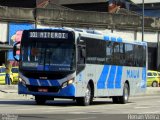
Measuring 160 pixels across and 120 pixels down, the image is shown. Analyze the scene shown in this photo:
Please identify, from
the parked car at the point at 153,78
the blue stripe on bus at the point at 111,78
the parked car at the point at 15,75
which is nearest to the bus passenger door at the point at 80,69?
the blue stripe on bus at the point at 111,78

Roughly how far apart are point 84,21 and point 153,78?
28.6 ft

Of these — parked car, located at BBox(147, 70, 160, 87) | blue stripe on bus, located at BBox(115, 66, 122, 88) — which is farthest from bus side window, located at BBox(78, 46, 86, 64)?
parked car, located at BBox(147, 70, 160, 87)

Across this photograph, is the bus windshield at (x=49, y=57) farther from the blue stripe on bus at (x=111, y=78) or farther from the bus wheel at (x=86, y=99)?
the blue stripe on bus at (x=111, y=78)

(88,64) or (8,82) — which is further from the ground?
(88,64)

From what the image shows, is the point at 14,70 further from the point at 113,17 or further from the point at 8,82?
the point at 113,17

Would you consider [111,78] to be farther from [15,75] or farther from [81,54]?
[15,75]

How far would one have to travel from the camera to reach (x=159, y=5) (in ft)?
257

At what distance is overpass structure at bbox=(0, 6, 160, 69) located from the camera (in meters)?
52.0

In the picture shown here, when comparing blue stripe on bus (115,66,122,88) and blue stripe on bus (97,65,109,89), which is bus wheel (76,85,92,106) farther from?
blue stripe on bus (115,66,122,88)

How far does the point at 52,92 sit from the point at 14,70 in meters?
24.1

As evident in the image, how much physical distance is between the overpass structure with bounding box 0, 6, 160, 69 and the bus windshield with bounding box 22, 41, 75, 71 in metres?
27.5

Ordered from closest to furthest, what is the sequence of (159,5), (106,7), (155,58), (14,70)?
(14,70) < (155,58) < (106,7) < (159,5)

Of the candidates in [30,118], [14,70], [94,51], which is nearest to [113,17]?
[14,70]

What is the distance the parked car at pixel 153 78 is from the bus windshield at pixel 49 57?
109 feet
